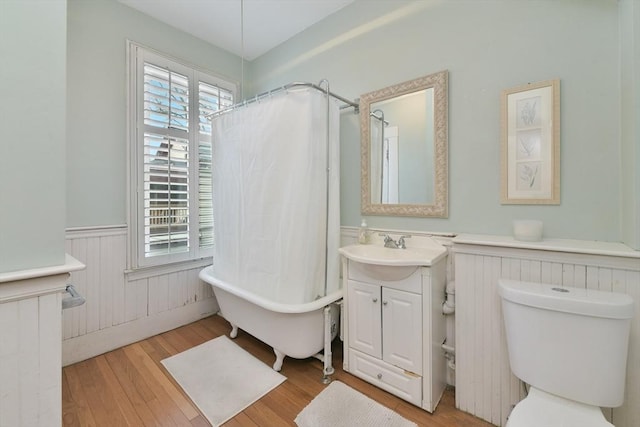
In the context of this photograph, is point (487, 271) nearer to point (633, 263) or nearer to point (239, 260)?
point (633, 263)

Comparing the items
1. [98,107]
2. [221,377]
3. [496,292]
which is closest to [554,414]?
[496,292]

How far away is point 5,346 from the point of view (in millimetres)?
875

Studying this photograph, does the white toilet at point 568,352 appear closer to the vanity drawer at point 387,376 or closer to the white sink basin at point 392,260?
the white sink basin at point 392,260

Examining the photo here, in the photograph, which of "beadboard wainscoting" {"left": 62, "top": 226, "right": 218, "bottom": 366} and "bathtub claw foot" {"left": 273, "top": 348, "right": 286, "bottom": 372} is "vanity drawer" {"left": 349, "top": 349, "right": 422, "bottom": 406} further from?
"beadboard wainscoting" {"left": 62, "top": 226, "right": 218, "bottom": 366}

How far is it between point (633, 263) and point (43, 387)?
2.35 meters

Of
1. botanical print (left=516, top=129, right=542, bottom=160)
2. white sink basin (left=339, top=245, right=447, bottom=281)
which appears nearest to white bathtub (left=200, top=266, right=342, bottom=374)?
white sink basin (left=339, top=245, right=447, bottom=281)

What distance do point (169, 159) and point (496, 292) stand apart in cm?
266

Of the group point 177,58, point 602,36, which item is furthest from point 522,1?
point 177,58

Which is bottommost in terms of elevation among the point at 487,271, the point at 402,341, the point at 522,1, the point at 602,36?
the point at 402,341

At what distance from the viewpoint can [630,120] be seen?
116 centimetres

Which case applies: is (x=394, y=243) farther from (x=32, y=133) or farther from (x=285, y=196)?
(x=32, y=133)

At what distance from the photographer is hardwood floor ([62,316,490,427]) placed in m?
1.46

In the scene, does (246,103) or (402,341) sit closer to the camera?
(402,341)

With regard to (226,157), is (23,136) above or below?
below
